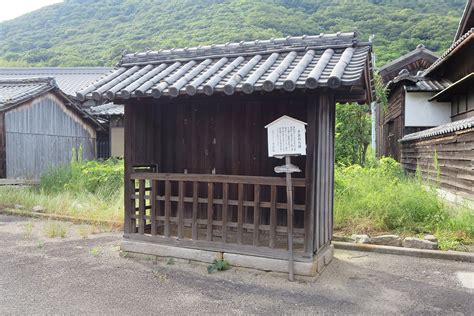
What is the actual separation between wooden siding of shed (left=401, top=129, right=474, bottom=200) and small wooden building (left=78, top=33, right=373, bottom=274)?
4378mm

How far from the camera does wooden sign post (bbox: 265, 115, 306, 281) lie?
522cm

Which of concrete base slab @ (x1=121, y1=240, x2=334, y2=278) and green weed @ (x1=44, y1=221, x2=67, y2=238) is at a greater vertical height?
concrete base slab @ (x1=121, y1=240, x2=334, y2=278)

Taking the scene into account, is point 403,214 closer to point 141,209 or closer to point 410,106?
A: point 141,209

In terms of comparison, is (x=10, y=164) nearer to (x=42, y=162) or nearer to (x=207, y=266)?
(x=42, y=162)

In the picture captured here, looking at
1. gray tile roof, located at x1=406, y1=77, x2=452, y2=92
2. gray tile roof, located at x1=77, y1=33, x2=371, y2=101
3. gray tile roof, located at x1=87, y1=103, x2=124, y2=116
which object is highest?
gray tile roof, located at x1=406, y1=77, x2=452, y2=92

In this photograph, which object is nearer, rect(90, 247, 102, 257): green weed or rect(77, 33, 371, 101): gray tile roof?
rect(77, 33, 371, 101): gray tile roof

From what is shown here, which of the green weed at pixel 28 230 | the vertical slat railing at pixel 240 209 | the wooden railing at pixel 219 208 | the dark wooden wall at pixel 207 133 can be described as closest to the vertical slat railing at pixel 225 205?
the wooden railing at pixel 219 208

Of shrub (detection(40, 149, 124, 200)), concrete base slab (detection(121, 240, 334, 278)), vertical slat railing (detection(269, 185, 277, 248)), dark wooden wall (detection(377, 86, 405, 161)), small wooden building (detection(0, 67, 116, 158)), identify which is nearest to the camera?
concrete base slab (detection(121, 240, 334, 278))

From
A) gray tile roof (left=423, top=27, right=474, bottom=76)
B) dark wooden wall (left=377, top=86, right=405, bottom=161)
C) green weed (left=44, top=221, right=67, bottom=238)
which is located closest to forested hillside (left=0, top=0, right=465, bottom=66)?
dark wooden wall (left=377, top=86, right=405, bottom=161)

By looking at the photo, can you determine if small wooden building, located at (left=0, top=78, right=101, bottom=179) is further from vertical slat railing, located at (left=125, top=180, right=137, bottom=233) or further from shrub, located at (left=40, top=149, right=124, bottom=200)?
vertical slat railing, located at (left=125, top=180, right=137, bottom=233)

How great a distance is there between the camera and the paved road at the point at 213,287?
4.56 m

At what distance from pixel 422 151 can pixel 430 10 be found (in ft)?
121

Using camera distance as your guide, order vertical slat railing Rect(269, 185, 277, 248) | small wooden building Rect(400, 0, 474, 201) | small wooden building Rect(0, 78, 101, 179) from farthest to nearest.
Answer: small wooden building Rect(0, 78, 101, 179) → small wooden building Rect(400, 0, 474, 201) → vertical slat railing Rect(269, 185, 277, 248)

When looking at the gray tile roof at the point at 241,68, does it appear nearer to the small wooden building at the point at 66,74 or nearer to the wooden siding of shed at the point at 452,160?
the wooden siding of shed at the point at 452,160
